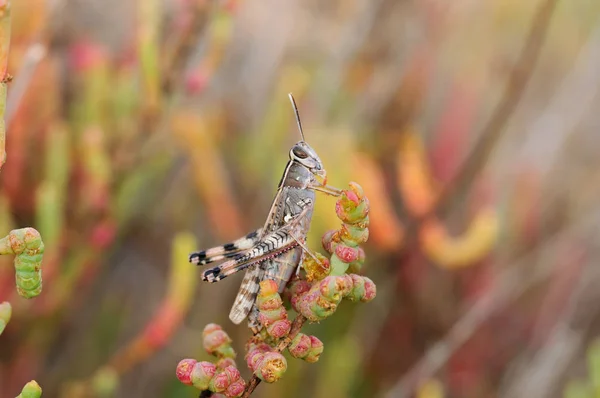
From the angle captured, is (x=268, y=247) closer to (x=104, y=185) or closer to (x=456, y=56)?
(x=104, y=185)

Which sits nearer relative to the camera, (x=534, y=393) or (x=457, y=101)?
(x=534, y=393)

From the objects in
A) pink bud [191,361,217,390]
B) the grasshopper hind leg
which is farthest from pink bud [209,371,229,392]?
the grasshopper hind leg

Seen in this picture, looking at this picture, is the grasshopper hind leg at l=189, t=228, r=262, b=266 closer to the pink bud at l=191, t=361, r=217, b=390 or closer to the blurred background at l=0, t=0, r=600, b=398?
the blurred background at l=0, t=0, r=600, b=398

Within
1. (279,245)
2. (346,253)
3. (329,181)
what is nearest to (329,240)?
(346,253)

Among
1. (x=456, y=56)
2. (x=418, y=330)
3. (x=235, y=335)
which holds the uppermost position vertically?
(x=456, y=56)

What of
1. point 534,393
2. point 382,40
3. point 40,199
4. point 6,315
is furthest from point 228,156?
point 6,315

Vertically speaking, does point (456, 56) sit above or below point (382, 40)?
above

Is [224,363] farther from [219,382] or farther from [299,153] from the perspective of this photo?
[299,153]
